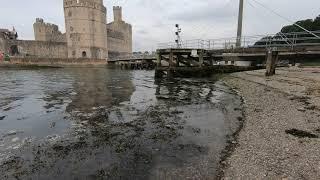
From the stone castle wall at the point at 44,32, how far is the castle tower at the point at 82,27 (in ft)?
43.3

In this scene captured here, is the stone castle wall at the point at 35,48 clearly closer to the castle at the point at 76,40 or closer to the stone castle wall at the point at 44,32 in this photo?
the castle at the point at 76,40

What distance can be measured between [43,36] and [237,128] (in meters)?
93.1

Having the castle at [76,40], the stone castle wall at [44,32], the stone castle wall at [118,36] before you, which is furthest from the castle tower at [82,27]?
the stone castle wall at [44,32]

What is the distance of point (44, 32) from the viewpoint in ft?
303

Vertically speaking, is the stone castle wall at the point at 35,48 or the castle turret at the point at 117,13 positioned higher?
the castle turret at the point at 117,13

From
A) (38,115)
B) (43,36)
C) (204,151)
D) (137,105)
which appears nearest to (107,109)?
(137,105)

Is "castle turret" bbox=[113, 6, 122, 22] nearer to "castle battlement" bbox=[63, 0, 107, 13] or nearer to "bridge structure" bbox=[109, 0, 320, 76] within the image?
"castle battlement" bbox=[63, 0, 107, 13]

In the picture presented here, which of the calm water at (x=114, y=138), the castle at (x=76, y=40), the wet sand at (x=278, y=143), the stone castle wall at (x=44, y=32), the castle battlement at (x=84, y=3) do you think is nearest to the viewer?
the wet sand at (x=278, y=143)

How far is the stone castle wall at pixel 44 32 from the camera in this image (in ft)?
301

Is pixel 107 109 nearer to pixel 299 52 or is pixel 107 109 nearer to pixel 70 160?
pixel 70 160

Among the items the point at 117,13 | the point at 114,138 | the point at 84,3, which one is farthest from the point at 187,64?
the point at 117,13

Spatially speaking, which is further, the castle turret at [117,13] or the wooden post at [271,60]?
the castle turret at [117,13]

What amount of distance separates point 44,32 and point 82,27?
59.4ft

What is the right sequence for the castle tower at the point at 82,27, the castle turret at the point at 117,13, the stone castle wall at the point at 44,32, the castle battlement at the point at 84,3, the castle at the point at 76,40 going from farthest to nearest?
the castle turret at the point at 117,13 → the stone castle wall at the point at 44,32 → the castle tower at the point at 82,27 → the castle battlement at the point at 84,3 → the castle at the point at 76,40
